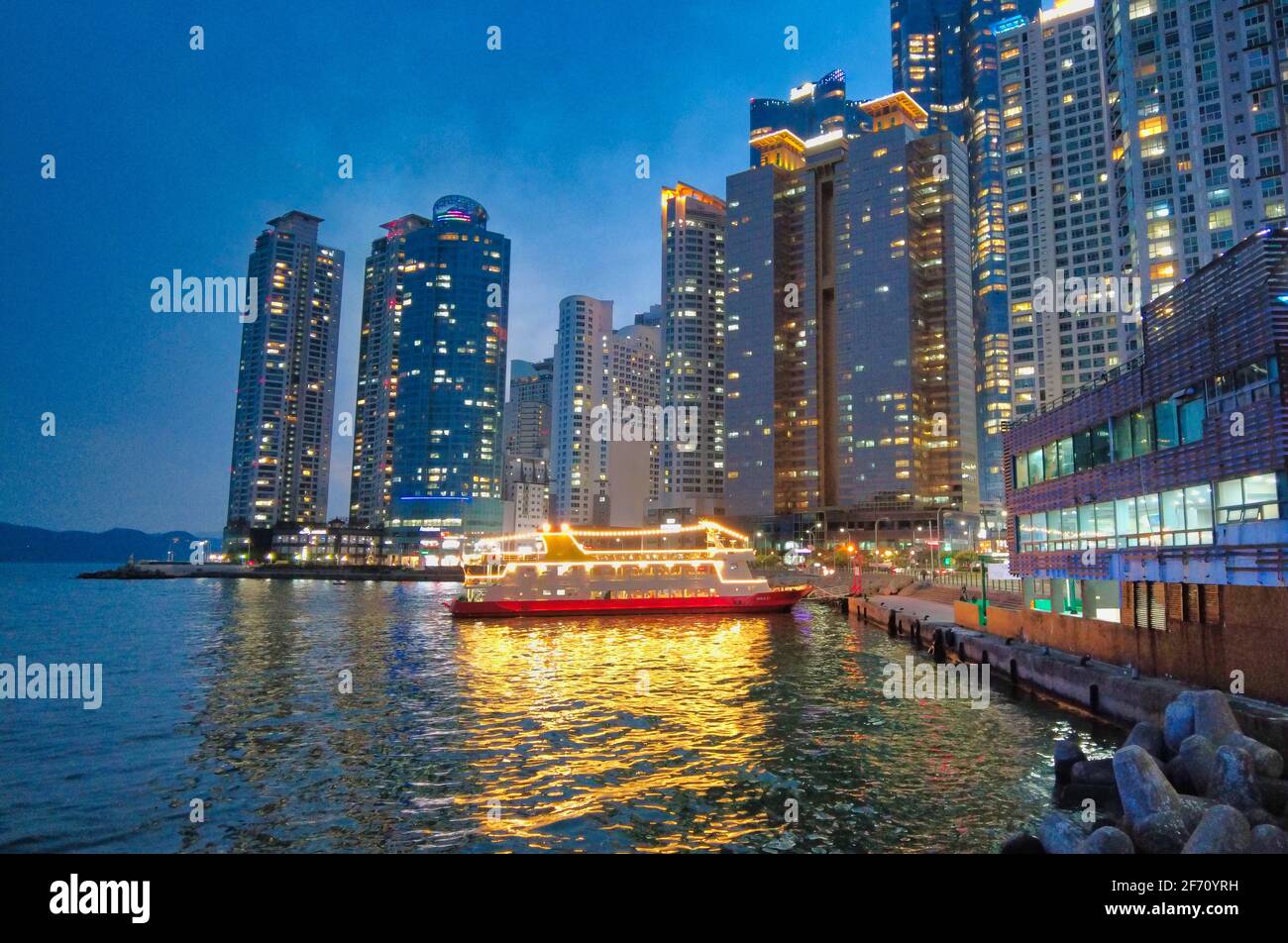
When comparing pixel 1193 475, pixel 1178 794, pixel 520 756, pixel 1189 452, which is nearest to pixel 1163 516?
pixel 1193 475

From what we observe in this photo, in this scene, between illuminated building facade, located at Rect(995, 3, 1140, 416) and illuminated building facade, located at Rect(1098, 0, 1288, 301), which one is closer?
illuminated building facade, located at Rect(1098, 0, 1288, 301)

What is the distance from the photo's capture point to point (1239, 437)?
21.3m

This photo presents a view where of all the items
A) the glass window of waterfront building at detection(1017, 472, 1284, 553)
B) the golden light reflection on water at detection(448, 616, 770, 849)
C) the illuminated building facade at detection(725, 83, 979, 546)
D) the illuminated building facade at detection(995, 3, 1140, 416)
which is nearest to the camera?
the golden light reflection on water at detection(448, 616, 770, 849)

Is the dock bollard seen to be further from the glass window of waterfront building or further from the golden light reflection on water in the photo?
the golden light reflection on water

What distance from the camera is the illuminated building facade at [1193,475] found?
20094 millimetres

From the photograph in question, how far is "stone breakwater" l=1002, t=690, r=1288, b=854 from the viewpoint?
446 inches

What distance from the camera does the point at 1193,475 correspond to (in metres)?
23.5

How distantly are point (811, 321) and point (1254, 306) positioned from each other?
173276 millimetres

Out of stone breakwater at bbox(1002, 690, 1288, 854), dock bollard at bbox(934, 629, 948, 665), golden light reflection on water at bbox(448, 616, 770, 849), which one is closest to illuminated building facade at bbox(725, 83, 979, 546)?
dock bollard at bbox(934, 629, 948, 665)

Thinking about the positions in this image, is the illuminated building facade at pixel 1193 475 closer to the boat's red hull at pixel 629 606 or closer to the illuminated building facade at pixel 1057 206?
the boat's red hull at pixel 629 606

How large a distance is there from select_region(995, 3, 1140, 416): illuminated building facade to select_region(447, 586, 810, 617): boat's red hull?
97.4m

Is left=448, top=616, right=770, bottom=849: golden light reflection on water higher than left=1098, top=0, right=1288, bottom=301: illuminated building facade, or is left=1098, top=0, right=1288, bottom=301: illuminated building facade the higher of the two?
left=1098, top=0, right=1288, bottom=301: illuminated building facade
